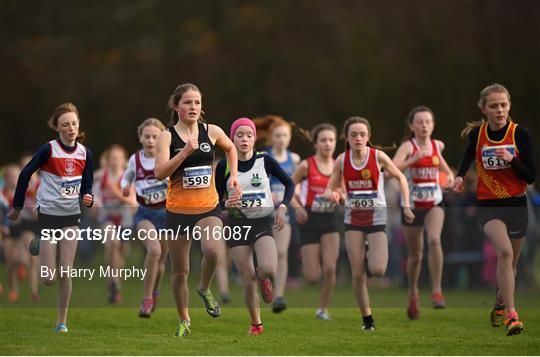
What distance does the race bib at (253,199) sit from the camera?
538 inches

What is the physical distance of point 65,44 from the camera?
42.5 metres

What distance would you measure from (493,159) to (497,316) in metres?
2.05

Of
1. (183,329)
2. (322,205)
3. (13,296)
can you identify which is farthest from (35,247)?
(13,296)

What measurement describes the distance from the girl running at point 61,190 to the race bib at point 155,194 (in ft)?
5.81

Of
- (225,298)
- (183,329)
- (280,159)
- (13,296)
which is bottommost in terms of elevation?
(183,329)

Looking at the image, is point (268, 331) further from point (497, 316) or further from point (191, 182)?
point (497, 316)

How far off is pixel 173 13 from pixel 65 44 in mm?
3780

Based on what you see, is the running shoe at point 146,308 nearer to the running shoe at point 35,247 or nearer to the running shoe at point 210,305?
the running shoe at point 35,247

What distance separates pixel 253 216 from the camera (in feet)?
44.6

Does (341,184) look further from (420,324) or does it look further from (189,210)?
(189,210)

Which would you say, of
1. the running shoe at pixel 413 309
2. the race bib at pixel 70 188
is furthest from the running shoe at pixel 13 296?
the running shoe at pixel 413 309

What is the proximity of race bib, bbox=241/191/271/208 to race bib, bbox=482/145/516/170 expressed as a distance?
2.38m

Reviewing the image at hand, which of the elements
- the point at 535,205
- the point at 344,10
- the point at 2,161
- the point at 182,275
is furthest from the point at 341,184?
the point at 2,161

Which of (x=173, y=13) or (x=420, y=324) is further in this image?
(x=173, y=13)
